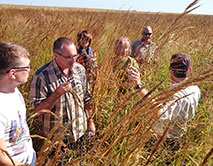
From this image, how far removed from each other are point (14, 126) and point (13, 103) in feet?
0.50

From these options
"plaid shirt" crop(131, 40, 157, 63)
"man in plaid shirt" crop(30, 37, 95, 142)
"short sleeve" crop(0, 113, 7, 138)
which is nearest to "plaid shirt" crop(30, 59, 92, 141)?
"man in plaid shirt" crop(30, 37, 95, 142)

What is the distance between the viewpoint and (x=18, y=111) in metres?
1.26

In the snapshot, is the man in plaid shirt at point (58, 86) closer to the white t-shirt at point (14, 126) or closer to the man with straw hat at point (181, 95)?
the white t-shirt at point (14, 126)

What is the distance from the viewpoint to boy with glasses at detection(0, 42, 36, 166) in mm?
1149

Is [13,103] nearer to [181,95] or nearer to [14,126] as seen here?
[14,126]

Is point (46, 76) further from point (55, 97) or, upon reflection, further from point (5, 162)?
point (5, 162)

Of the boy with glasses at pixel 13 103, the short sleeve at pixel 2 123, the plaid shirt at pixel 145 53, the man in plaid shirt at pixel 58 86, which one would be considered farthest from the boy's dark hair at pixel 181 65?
the short sleeve at pixel 2 123

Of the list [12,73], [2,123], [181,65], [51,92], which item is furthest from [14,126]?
[181,65]

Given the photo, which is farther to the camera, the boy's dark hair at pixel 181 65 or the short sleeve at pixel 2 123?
the boy's dark hair at pixel 181 65

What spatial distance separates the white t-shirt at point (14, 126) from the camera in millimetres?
1122

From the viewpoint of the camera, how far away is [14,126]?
1178mm

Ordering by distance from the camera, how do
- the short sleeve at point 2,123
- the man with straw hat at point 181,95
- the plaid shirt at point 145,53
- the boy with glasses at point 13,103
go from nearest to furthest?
the short sleeve at point 2,123 < the boy with glasses at point 13,103 < the man with straw hat at point 181,95 < the plaid shirt at point 145,53

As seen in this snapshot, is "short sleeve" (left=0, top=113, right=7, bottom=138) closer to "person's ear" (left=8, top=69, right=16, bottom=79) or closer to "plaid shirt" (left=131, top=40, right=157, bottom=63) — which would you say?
"person's ear" (left=8, top=69, right=16, bottom=79)

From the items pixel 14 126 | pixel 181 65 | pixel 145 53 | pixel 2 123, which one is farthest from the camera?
pixel 145 53
